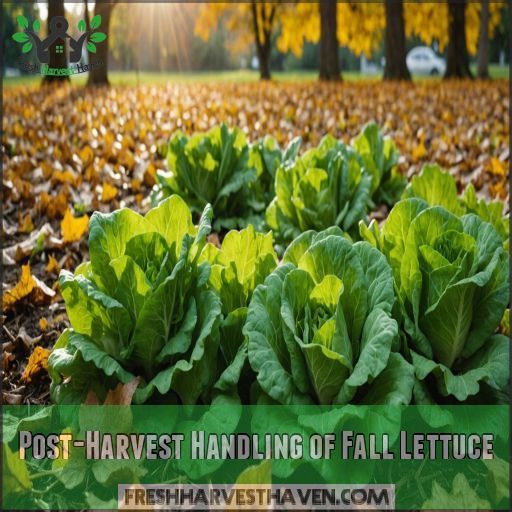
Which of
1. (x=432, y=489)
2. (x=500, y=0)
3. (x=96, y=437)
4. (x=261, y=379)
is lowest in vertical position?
(x=432, y=489)

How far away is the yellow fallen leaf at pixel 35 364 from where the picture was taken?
2.21 m

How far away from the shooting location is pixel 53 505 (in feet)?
5.52

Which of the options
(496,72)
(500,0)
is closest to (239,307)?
(500,0)

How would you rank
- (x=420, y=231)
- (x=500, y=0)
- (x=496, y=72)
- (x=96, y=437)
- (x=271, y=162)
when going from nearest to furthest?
(x=96, y=437) < (x=420, y=231) < (x=271, y=162) < (x=500, y=0) < (x=496, y=72)

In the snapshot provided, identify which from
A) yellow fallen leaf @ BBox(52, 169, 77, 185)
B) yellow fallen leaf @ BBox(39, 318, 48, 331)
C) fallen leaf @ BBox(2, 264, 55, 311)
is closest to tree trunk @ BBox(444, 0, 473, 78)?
yellow fallen leaf @ BBox(52, 169, 77, 185)

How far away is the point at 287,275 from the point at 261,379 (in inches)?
10.9

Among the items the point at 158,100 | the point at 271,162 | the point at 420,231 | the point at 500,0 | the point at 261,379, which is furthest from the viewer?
the point at 500,0

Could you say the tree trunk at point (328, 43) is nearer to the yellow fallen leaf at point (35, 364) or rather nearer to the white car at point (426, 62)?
the white car at point (426, 62)

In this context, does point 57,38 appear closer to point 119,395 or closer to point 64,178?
point 119,395

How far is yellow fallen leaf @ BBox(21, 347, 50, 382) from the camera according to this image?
2209 mm

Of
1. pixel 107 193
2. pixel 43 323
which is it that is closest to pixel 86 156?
pixel 107 193

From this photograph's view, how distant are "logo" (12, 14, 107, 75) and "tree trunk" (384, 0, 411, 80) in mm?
13040

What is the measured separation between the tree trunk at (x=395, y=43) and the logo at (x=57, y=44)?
13040 mm

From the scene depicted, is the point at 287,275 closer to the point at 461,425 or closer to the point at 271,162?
the point at 461,425
